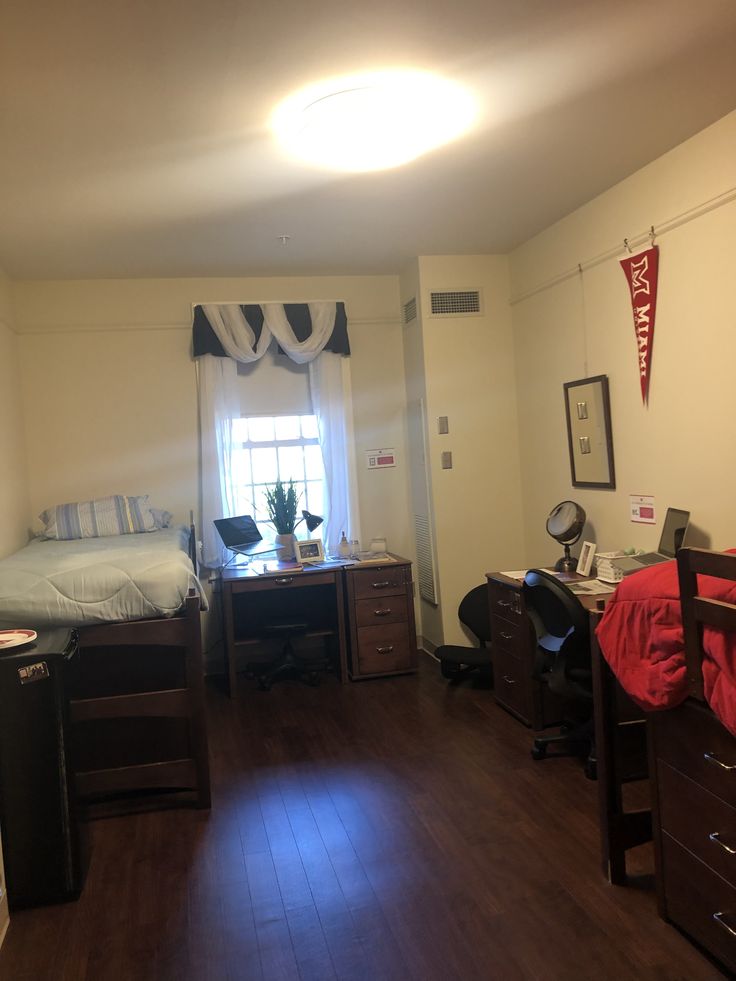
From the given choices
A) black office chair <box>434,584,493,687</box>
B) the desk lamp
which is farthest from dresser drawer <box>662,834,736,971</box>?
black office chair <box>434,584,493,687</box>

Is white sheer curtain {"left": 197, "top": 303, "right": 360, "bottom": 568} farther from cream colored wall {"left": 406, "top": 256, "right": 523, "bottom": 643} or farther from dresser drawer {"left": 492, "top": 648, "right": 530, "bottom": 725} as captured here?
dresser drawer {"left": 492, "top": 648, "right": 530, "bottom": 725}

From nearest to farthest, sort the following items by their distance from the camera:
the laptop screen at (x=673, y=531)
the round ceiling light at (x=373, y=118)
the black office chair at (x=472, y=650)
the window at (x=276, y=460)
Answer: the round ceiling light at (x=373, y=118), the laptop screen at (x=673, y=531), the black office chair at (x=472, y=650), the window at (x=276, y=460)

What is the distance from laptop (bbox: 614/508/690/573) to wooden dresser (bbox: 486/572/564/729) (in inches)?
22.2

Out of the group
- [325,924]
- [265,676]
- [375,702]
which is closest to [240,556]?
[265,676]

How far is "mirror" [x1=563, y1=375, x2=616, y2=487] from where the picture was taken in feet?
13.7

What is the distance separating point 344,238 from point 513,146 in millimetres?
1482

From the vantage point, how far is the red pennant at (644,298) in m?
3.67

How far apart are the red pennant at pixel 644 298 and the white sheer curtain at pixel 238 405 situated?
2.23m

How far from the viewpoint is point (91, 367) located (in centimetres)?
520

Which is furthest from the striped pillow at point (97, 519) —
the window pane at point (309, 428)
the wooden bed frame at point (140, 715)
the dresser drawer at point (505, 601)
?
the dresser drawer at point (505, 601)

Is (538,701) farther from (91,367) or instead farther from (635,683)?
(91,367)

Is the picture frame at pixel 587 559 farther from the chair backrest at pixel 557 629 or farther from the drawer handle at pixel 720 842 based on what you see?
the drawer handle at pixel 720 842

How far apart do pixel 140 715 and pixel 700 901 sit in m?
2.24

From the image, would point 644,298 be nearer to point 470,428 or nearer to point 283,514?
point 470,428
